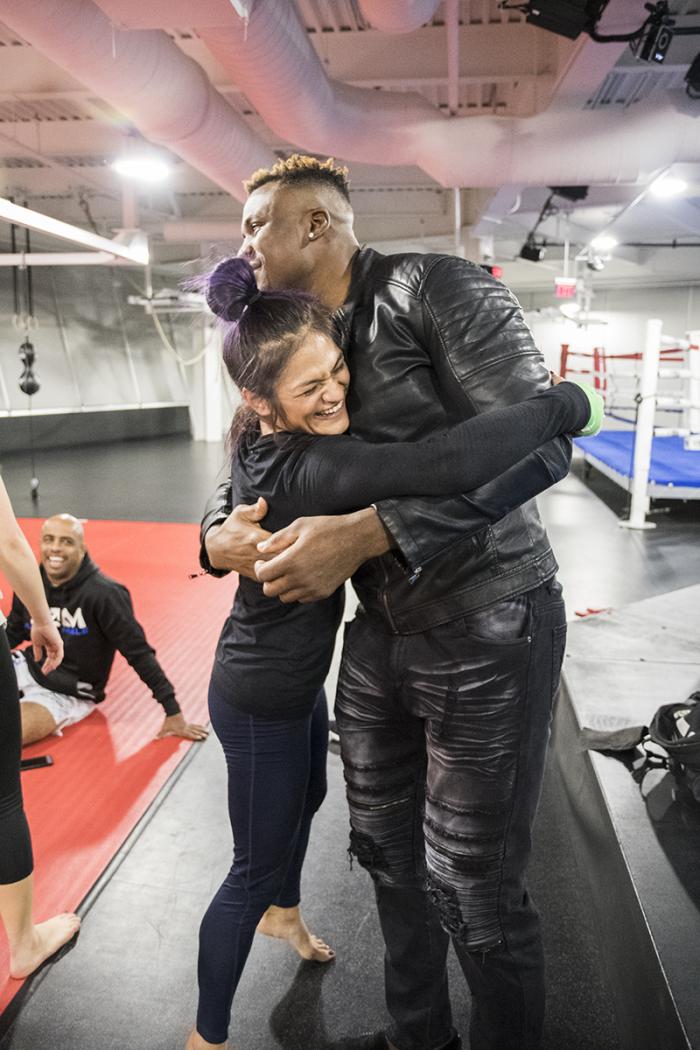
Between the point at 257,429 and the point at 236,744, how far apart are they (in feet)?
1.81

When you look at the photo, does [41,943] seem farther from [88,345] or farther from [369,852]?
[88,345]

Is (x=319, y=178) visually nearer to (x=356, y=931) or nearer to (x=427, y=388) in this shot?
(x=427, y=388)

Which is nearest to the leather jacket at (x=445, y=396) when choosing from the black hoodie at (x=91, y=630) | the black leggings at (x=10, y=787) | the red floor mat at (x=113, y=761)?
the black leggings at (x=10, y=787)

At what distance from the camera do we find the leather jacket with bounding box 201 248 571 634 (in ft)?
3.63

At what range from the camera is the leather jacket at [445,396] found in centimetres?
111

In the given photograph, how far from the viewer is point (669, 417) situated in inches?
621

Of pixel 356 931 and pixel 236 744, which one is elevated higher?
pixel 236 744

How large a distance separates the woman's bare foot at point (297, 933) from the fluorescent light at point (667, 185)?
613 centimetres

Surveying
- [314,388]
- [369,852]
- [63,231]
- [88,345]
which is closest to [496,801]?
[369,852]

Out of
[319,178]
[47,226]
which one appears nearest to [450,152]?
[47,226]

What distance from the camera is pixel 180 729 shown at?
286 cm

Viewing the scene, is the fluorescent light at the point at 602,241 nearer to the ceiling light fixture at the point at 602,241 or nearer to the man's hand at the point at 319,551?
the ceiling light fixture at the point at 602,241

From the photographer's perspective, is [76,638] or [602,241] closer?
[76,638]

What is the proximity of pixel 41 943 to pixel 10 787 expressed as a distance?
43 centimetres
